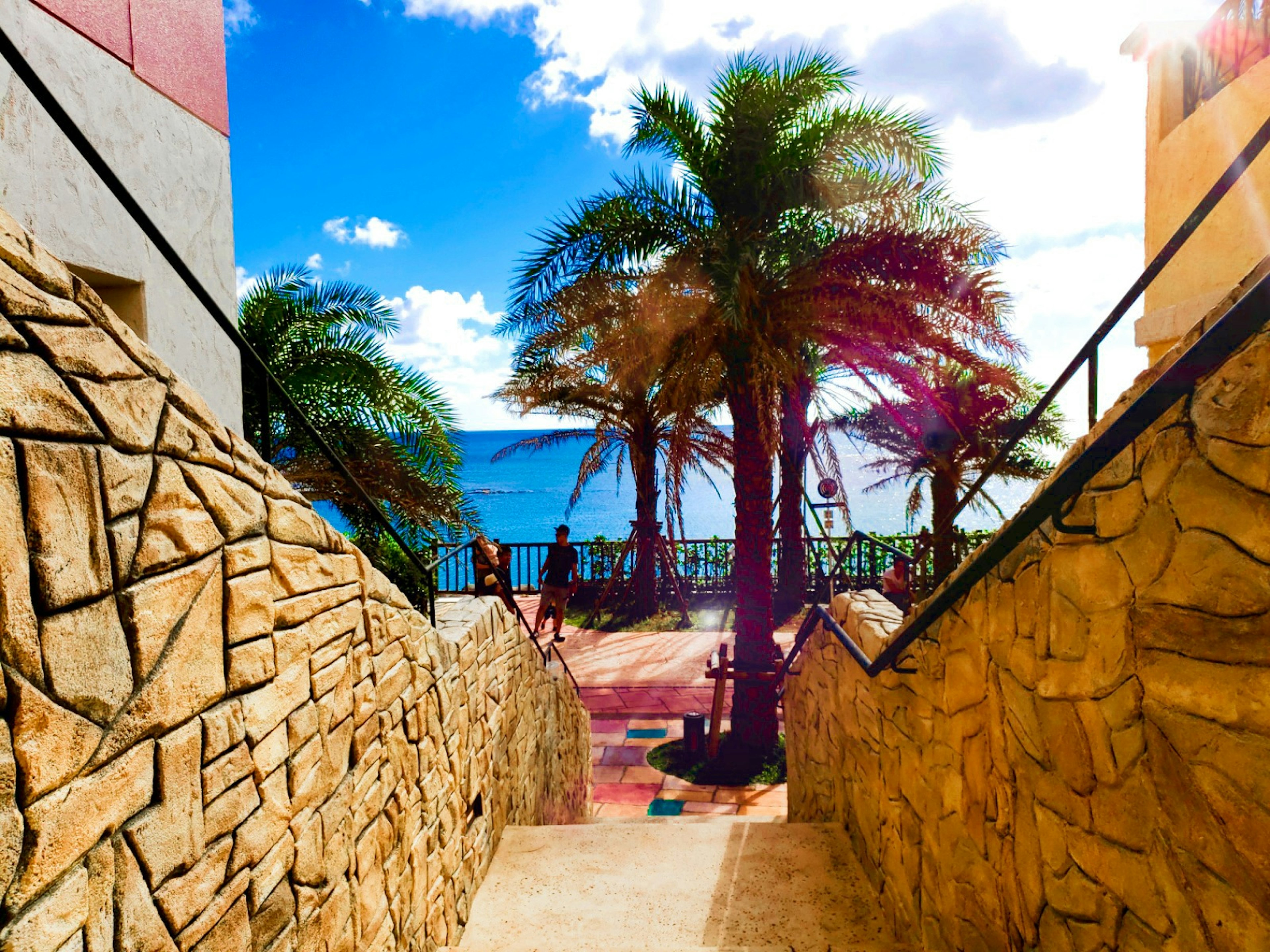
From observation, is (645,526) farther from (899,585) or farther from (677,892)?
(677,892)

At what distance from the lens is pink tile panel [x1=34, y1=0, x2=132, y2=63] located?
346 cm

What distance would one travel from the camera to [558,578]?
992cm

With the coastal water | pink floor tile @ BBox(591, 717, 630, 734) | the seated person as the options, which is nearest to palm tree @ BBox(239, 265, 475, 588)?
the coastal water

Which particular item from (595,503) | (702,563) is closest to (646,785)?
(702,563)

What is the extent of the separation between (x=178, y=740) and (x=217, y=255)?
4.25 m

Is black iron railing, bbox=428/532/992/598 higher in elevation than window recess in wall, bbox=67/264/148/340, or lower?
lower

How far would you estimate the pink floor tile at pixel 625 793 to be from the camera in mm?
6852

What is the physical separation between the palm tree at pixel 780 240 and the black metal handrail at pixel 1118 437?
431 cm

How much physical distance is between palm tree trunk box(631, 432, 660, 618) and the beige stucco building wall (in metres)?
8.76

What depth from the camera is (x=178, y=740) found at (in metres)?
1.58

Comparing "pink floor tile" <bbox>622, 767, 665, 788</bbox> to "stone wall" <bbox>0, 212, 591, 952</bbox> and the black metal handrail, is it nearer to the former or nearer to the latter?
"stone wall" <bbox>0, 212, 591, 952</bbox>

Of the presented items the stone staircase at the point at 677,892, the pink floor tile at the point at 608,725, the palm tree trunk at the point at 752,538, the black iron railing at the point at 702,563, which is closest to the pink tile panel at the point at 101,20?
the stone staircase at the point at 677,892

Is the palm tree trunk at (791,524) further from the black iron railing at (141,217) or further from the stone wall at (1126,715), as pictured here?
the black iron railing at (141,217)

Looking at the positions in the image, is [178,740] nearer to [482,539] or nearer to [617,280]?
[482,539]
